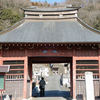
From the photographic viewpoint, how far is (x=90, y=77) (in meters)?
11.3

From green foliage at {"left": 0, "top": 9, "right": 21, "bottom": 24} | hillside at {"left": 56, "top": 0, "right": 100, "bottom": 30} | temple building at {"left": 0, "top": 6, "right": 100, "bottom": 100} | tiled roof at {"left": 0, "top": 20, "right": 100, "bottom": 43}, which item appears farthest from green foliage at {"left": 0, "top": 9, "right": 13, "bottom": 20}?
temple building at {"left": 0, "top": 6, "right": 100, "bottom": 100}

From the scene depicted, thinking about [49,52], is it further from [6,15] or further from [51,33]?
[6,15]

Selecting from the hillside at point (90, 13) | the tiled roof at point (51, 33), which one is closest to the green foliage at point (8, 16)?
the hillside at point (90, 13)

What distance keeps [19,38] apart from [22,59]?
1.67 m

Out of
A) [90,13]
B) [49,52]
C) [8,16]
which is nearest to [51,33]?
[49,52]

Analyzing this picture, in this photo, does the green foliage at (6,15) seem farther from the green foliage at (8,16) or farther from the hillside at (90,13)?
the hillside at (90,13)

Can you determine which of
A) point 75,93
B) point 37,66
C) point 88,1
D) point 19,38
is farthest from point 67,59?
point 88,1

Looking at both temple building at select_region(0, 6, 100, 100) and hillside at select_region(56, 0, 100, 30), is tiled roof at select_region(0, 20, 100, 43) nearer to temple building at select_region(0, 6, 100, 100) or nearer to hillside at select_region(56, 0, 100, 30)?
temple building at select_region(0, 6, 100, 100)

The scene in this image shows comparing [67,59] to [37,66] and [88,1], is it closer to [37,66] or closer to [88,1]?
[37,66]

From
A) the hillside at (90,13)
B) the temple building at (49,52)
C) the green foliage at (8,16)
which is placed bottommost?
the temple building at (49,52)

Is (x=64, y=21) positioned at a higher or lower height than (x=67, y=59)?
higher

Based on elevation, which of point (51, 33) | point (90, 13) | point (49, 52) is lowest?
point (49, 52)

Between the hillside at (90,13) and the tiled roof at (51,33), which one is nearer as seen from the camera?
the tiled roof at (51,33)

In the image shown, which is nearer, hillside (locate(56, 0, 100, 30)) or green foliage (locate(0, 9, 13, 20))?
green foliage (locate(0, 9, 13, 20))
